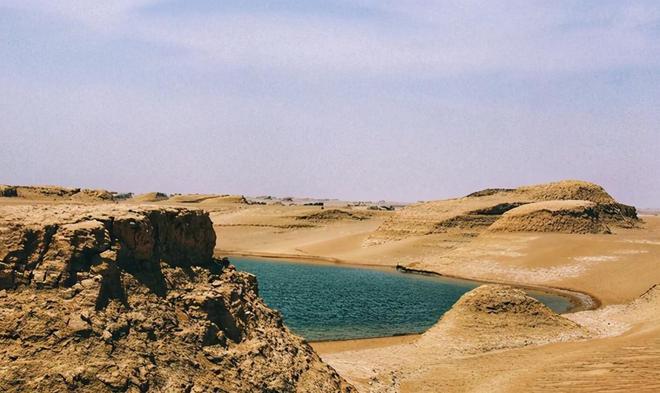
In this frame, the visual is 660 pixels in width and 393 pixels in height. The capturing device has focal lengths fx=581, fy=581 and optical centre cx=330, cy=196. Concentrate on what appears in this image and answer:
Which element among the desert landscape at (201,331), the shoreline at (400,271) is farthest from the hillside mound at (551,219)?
the desert landscape at (201,331)

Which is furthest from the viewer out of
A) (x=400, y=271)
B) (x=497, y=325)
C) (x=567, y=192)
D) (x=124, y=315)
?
(x=567, y=192)

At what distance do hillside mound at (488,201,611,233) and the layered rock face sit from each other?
147 feet

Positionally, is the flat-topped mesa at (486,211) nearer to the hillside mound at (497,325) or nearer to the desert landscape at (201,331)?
the desert landscape at (201,331)

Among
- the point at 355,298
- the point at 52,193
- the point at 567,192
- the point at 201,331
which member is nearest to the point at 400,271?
the point at 355,298

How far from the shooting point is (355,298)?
3216 centimetres

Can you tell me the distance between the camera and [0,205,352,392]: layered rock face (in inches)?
341

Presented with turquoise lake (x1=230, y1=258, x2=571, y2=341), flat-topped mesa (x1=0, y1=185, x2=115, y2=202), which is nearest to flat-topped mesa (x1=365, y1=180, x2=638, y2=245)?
turquoise lake (x1=230, y1=258, x2=571, y2=341)

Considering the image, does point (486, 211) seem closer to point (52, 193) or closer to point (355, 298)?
point (355, 298)

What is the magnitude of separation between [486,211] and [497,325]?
125ft

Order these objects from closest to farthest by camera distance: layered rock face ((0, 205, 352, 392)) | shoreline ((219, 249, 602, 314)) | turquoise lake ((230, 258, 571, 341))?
layered rock face ((0, 205, 352, 392)) → turquoise lake ((230, 258, 571, 341)) → shoreline ((219, 249, 602, 314))

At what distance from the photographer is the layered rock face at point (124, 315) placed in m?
8.66

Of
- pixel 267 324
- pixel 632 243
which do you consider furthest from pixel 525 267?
pixel 267 324

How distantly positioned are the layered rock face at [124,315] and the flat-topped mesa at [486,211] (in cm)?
4595

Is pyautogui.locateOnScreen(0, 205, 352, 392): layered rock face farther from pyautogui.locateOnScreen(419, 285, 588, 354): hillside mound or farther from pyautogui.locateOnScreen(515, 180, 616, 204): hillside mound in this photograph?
pyautogui.locateOnScreen(515, 180, 616, 204): hillside mound
